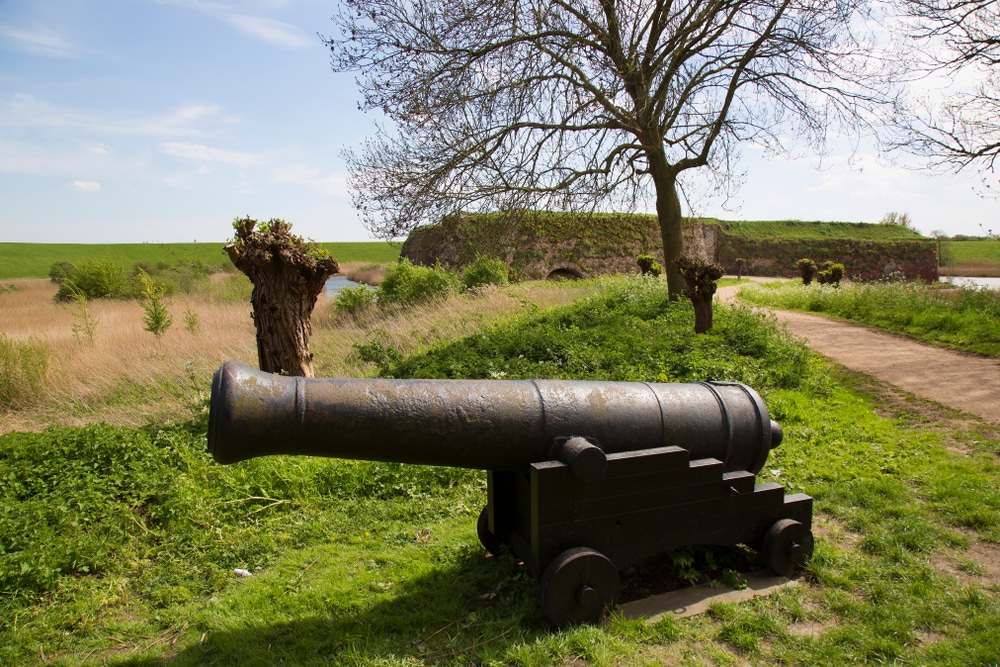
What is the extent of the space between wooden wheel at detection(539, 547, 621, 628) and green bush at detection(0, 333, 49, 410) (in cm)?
888

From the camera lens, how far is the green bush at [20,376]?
8.52m

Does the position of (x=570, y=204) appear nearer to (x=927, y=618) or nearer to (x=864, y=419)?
(x=864, y=419)

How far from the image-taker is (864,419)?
626 centimetres

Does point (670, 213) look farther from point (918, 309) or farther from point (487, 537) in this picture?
point (487, 537)

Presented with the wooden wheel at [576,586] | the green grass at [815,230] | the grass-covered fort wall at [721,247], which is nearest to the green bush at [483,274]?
the grass-covered fort wall at [721,247]

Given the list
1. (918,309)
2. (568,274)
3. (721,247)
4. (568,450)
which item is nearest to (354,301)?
(568,274)

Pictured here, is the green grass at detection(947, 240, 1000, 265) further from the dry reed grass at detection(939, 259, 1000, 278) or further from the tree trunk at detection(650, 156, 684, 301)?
the tree trunk at detection(650, 156, 684, 301)

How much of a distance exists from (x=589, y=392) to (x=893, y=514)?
2597 millimetres

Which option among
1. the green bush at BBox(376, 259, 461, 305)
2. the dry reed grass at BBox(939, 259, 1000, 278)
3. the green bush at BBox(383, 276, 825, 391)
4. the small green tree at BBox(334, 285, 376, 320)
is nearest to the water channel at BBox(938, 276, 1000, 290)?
the green bush at BBox(383, 276, 825, 391)

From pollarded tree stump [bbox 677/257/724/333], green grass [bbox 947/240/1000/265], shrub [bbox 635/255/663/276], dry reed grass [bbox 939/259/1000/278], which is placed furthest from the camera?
green grass [bbox 947/240/1000/265]

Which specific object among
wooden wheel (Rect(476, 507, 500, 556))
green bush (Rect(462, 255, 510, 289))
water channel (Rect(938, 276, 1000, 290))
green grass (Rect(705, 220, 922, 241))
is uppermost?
green grass (Rect(705, 220, 922, 241))

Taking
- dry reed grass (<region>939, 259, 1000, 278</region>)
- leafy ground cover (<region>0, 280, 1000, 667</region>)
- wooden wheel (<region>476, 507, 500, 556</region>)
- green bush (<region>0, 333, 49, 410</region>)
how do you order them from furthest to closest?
dry reed grass (<region>939, 259, 1000, 278</region>)
green bush (<region>0, 333, 49, 410</region>)
wooden wheel (<region>476, 507, 500, 556</region>)
leafy ground cover (<region>0, 280, 1000, 667</region>)

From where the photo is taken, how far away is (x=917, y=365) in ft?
28.0

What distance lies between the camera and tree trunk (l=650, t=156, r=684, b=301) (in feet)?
41.9
